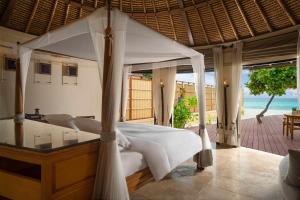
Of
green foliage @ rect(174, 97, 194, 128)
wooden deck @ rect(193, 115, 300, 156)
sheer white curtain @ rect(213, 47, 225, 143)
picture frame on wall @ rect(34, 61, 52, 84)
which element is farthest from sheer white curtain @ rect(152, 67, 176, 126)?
picture frame on wall @ rect(34, 61, 52, 84)

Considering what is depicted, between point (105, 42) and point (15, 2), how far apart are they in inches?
133

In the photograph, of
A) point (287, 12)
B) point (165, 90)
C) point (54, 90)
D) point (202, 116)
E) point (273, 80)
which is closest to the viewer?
point (202, 116)

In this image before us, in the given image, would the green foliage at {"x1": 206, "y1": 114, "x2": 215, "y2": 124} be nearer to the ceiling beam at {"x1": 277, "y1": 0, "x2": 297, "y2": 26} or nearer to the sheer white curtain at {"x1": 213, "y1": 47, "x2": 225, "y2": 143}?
the sheer white curtain at {"x1": 213, "y1": 47, "x2": 225, "y2": 143}

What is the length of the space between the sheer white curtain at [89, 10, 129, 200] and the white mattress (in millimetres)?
270

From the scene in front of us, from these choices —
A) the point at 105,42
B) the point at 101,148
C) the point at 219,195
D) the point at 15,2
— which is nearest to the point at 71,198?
the point at 101,148

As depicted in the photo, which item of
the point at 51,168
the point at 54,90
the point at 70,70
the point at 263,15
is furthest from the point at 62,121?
the point at 263,15

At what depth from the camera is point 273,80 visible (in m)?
8.20

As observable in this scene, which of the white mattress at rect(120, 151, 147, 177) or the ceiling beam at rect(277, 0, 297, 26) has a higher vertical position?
the ceiling beam at rect(277, 0, 297, 26)

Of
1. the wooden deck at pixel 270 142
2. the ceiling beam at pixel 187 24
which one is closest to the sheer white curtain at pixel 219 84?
the ceiling beam at pixel 187 24

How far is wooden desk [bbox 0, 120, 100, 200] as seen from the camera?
1.77m

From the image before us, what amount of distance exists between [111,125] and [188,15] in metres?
4.11

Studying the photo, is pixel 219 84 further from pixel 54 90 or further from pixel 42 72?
pixel 42 72

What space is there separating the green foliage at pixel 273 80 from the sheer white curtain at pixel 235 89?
2.85 metres

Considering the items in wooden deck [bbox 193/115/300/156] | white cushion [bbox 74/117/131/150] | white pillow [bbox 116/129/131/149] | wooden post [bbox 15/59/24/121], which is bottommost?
wooden deck [bbox 193/115/300/156]
